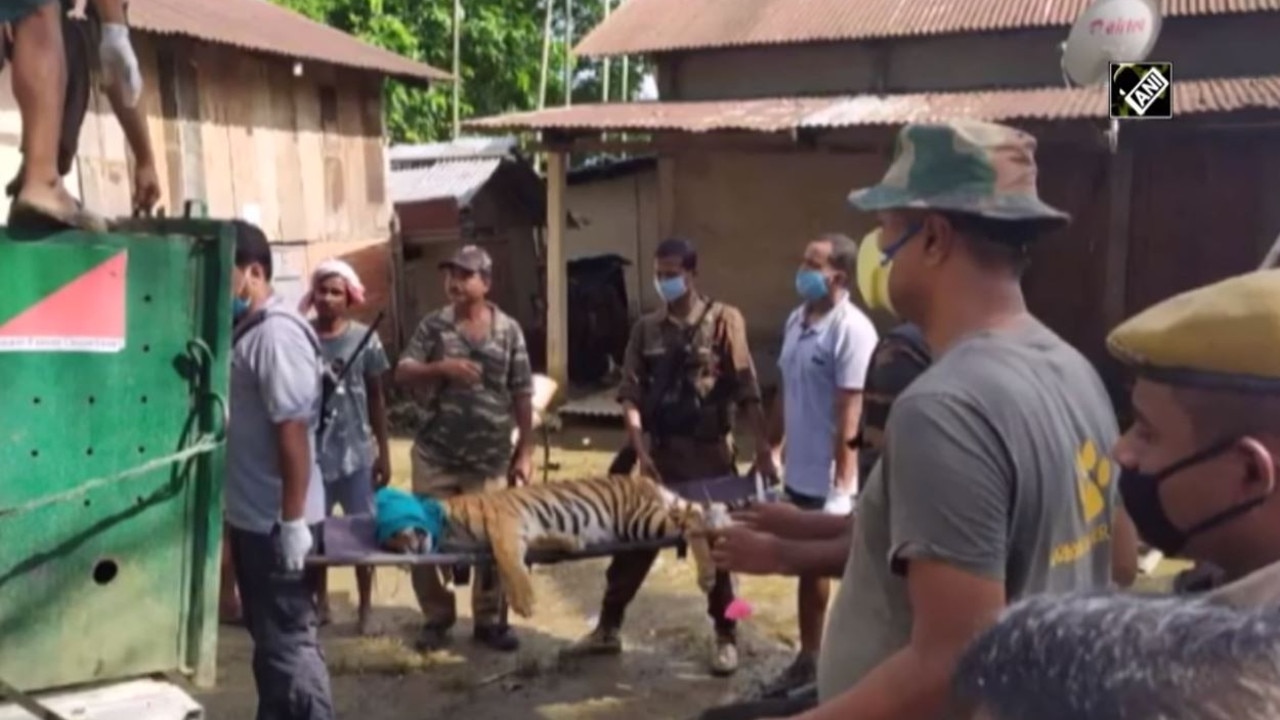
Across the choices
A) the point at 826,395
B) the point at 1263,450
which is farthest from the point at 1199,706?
the point at 826,395

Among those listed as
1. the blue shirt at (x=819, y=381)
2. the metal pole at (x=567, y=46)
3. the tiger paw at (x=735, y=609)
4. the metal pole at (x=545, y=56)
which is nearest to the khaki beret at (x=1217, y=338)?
the blue shirt at (x=819, y=381)

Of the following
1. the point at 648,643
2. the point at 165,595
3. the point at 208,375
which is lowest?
the point at 648,643

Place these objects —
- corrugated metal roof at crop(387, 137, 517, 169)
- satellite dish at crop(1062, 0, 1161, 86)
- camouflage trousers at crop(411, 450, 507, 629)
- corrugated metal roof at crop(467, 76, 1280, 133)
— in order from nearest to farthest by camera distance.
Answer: camouflage trousers at crop(411, 450, 507, 629) < satellite dish at crop(1062, 0, 1161, 86) < corrugated metal roof at crop(467, 76, 1280, 133) < corrugated metal roof at crop(387, 137, 517, 169)

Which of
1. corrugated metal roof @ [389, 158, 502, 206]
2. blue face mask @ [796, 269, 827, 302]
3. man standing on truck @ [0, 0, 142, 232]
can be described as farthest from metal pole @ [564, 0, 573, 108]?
man standing on truck @ [0, 0, 142, 232]

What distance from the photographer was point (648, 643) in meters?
5.89

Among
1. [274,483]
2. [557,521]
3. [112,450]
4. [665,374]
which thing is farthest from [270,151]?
[112,450]

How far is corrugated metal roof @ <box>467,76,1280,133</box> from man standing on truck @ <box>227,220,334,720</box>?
21.3ft

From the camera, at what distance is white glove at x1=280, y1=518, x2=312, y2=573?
3975 millimetres

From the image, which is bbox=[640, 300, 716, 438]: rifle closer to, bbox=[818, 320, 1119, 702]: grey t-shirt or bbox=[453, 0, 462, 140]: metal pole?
bbox=[818, 320, 1119, 702]: grey t-shirt

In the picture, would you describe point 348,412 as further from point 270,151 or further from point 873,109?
point 270,151

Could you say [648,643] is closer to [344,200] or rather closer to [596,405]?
[596,405]

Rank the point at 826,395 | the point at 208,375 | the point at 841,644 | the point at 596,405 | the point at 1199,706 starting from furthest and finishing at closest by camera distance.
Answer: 1. the point at 596,405
2. the point at 826,395
3. the point at 208,375
4. the point at 841,644
5. the point at 1199,706

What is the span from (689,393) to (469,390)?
955 mm

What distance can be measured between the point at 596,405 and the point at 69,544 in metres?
9.47
